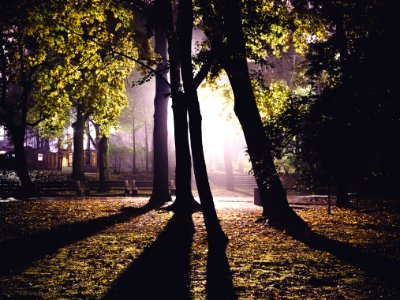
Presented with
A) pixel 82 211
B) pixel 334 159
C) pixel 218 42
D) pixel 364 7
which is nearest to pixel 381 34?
pixel 364 7

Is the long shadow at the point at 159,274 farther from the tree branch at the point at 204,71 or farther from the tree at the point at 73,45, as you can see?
the tree at the point at 73,45

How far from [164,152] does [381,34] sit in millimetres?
10965

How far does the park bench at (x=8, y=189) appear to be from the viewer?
59.7ft

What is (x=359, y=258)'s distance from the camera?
6051 millimetres

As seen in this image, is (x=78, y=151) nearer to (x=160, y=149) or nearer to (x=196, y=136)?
(x=160, y=149)

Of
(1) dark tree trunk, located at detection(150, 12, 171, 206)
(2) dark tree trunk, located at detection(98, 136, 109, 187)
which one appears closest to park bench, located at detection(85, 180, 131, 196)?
(2) dark tree trunk, located at detection(98, 136, 109, 187)

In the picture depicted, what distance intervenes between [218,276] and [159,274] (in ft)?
2.93

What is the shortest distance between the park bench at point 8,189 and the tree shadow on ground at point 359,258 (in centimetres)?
1555

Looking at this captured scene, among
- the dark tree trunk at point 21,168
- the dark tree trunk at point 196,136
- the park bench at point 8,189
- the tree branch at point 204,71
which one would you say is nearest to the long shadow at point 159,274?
the dark tree trunk at point 196,136

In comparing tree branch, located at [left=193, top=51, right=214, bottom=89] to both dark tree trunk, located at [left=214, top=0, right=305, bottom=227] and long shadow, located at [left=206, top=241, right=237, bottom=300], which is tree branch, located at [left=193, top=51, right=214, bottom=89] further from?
long shadow, located at [left=206, top=241, right=237, bottom=300]

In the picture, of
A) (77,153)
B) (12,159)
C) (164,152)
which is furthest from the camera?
(12,159)

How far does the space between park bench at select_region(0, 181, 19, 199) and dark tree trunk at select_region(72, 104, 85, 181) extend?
8541mm

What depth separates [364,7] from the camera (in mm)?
7164

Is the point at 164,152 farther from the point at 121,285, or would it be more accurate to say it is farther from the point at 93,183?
the point at 121,285
